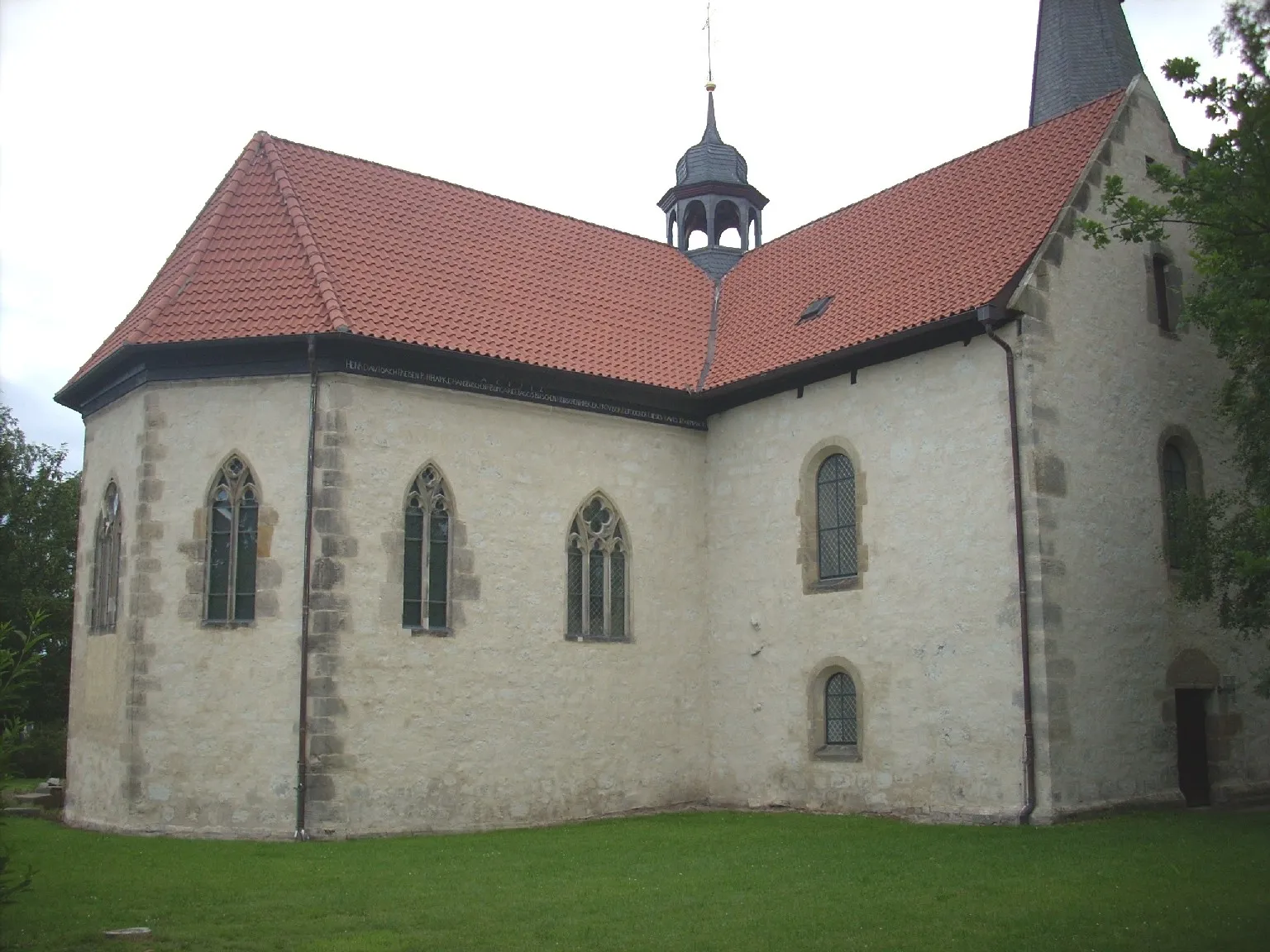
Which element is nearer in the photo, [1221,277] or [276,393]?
[1221,277]

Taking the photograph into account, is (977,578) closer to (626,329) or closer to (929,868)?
(929,868)

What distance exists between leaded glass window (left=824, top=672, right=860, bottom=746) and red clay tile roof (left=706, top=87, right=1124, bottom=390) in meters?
4.59

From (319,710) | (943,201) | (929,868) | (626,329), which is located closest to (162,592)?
(319,710)

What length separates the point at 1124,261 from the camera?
16.6 meters

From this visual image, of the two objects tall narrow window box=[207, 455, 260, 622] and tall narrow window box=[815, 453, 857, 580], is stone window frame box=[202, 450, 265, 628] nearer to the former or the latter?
tall narrow window box=[207, 455, 260, 622]

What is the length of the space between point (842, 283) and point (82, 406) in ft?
38.8

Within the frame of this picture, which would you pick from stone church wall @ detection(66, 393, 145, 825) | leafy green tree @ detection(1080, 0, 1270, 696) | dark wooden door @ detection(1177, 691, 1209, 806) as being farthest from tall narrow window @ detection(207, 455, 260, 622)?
dark wooden door @ detection(1177, 691, 1209, 806)

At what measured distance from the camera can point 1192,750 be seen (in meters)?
16.3

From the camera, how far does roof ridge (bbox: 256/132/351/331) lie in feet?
51.6

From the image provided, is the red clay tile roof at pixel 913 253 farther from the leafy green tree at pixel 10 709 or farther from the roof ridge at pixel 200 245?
the leafy green tree at pixel 10 709

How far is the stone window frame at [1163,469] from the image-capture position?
16189 mm

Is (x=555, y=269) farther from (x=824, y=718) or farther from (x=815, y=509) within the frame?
(x=824, y=718)

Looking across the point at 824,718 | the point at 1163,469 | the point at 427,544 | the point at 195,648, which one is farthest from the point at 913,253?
the point at 195,648

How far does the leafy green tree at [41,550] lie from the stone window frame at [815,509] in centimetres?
1979
